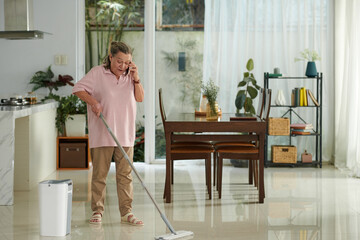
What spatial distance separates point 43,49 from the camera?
22.2 ft

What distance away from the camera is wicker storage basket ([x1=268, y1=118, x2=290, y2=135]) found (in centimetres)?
671

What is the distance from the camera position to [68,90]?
677cm

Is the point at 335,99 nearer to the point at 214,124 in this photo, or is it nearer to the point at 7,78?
the point at 214,124

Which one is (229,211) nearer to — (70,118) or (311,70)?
(70,118)

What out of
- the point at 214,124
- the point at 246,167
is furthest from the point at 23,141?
the point at 246,167

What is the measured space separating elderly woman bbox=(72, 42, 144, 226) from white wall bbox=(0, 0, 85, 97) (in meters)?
2.81

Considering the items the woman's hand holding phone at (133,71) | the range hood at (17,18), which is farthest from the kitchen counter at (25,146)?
the woman's hand holding phone at (133,71)

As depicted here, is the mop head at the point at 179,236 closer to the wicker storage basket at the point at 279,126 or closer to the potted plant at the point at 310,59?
the wicker storage basket at the point at 279,126

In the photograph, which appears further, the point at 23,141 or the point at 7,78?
the point at 7,78

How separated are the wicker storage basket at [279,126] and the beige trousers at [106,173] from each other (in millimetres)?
2935

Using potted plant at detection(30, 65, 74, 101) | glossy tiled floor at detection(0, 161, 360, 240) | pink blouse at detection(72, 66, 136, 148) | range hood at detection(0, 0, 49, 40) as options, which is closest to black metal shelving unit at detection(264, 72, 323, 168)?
glossy tiled floor at detection(0, 161, 360, 240)

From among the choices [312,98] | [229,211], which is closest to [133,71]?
[229,211]

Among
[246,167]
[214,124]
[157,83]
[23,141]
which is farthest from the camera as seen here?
[157,83]

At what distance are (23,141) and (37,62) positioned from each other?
5.21ft
